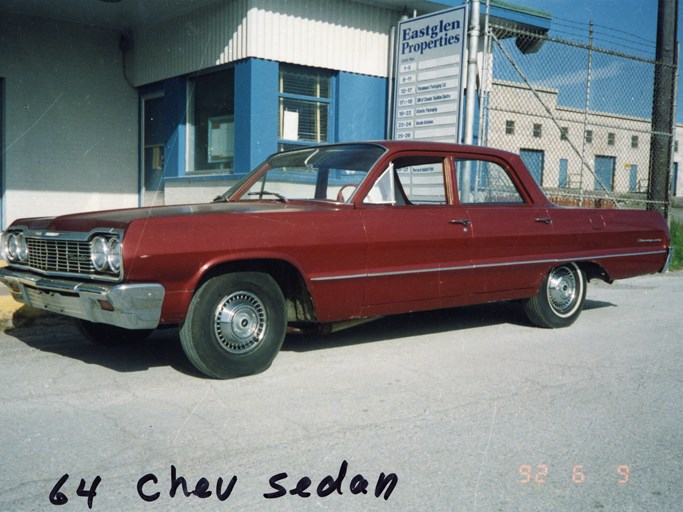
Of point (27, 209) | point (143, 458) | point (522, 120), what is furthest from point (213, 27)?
point (522, 120)

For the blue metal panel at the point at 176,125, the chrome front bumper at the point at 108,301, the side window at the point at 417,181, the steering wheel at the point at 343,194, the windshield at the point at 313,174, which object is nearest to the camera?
the chrome front bumper at the point at 108,301

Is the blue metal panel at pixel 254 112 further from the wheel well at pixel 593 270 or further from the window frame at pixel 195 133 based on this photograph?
the wheel well at pixel 593 270

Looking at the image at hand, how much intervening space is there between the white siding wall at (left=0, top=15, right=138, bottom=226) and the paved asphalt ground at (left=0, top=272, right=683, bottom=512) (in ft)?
23.8

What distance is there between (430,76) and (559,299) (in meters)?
5.58

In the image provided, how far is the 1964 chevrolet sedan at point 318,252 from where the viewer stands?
4.27m

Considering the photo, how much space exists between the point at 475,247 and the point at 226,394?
2.37 m

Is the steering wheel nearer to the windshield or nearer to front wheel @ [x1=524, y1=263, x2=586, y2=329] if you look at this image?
the windshield

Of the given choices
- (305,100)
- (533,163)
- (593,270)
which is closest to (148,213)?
(593,270)

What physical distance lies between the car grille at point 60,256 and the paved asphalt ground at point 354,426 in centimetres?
69

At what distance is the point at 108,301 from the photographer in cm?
411

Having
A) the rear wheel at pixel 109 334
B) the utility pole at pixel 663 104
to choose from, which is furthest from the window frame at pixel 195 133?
the utility pole at pixel 663 104

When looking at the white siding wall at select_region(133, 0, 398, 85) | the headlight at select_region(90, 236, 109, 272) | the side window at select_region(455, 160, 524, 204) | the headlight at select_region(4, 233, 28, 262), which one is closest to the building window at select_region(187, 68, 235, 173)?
the white siding wall at select_region(133, 0, 398, 85)

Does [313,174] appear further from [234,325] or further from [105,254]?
[105,254]

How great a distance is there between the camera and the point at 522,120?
26.2 meters
